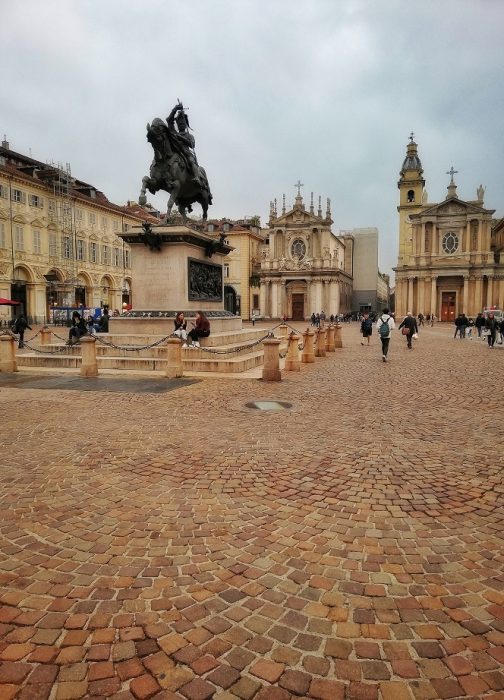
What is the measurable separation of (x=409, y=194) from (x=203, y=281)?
7282cm

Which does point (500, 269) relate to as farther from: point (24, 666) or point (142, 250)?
point (24, 666)

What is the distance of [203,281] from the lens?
17.6m

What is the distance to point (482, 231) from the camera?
6612 cm

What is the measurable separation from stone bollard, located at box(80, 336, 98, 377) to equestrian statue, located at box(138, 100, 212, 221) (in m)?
6.33

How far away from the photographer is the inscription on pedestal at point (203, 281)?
16.6 metres

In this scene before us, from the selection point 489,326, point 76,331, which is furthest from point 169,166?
→ point 489,326

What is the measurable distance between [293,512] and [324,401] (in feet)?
16.8

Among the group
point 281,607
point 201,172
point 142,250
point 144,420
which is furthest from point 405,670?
point 201,172

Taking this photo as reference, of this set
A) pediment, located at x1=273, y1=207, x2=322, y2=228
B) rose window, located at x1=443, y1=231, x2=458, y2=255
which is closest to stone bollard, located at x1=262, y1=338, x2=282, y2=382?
pediment, located at x1=273, y1=207, x2=322, y2=228

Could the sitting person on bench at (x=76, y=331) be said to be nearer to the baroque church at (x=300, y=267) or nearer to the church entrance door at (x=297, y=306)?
the baroque church at (x=300, y=267)

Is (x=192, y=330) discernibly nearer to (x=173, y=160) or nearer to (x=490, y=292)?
(x=173, y=160)

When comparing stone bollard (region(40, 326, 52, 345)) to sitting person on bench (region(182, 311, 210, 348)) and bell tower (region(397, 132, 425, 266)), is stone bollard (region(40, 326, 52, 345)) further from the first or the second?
bell tower (region(397, 132, 425, 266))

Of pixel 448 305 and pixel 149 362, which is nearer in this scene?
pixel 149 362

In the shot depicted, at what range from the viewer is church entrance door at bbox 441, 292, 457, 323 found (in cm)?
6862
